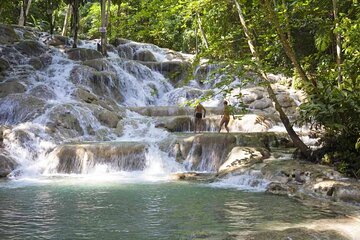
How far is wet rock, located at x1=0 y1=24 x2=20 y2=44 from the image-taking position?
25.5m

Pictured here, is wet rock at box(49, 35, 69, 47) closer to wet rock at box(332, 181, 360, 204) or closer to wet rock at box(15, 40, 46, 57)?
wet rock at box(15, 40, 46, 57)

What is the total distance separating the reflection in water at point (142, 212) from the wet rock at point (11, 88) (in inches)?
370

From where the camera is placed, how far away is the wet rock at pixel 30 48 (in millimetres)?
24406

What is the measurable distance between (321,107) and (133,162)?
614cm

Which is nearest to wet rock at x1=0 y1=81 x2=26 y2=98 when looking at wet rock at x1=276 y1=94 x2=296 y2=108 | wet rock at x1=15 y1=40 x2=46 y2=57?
wet rock at x1=15 y1=40 x2=46 y2=57

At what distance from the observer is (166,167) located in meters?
13.6

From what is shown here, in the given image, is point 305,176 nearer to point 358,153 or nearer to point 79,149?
point 358,153

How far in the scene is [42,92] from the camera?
1945 centimetres

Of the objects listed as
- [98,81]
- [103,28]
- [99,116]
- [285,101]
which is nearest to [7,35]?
[103,28]

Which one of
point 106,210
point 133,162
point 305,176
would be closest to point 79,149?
point 133,162

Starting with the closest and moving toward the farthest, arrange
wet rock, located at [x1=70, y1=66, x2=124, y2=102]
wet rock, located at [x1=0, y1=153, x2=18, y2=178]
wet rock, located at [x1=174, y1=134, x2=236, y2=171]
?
1. wet rock, located at [x1=0, y1=153, x2=18, y2=178]
2. wet rock, located at [x1=174, y1=134, x2=236, y2=171]
3. wet rock, located at [x1=70, y1=66, x2=124, y2=102]

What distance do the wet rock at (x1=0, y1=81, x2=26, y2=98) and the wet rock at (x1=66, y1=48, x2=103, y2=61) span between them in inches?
254

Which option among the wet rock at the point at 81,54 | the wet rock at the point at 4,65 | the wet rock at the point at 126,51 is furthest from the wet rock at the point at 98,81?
the wet rock at the point at 126,51

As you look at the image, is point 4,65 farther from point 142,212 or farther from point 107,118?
point 142,212
